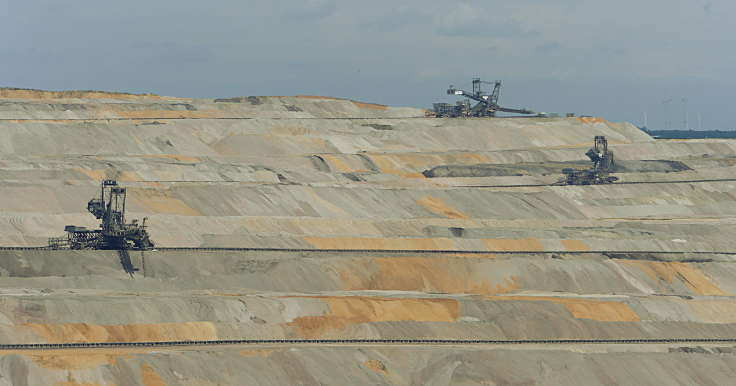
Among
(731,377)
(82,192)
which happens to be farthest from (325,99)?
(731,377)

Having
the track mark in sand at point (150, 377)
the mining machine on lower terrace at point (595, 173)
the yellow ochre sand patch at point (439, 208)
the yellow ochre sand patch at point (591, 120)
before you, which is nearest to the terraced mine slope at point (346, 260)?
the track mark in sand at point (150, 377)

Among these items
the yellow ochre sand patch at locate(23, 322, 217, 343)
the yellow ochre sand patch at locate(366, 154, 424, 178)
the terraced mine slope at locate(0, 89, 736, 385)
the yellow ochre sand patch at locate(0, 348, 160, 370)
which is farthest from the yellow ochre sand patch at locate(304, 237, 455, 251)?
the yellow ochre sand patch at locate(366, 154, 424, 178)

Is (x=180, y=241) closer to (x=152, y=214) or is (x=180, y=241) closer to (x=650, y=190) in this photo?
(x=152, y=214)

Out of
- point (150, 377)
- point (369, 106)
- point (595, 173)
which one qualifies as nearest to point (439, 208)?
point (595, 173)

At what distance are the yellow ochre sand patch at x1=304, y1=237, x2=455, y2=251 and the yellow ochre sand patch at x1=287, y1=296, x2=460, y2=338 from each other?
17361mm

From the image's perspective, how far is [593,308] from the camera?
6669 cm

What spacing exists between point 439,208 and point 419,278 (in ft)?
94.1

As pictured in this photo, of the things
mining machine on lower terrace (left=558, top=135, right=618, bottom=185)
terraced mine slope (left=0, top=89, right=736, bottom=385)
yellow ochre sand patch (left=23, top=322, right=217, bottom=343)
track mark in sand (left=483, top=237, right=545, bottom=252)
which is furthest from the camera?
mining machine on lower terrace (left=558, top=135, right=618, bottom=185)

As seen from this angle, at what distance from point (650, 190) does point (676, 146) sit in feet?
116

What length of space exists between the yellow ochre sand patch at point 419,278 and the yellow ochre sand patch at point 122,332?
16.0m

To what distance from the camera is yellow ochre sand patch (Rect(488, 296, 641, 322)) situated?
66000mm

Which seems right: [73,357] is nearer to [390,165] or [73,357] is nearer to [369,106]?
[390,165]

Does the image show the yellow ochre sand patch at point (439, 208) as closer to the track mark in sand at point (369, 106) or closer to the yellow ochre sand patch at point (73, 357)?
the yellow ochre sand patch at point (73, 357)

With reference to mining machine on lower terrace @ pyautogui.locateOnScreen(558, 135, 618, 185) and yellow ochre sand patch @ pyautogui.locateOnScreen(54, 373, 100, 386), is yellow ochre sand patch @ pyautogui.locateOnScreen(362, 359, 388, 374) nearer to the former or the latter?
yellow ochre sand patch @ pyautogui.locateOnScreen(54, 373, 100, 386)
